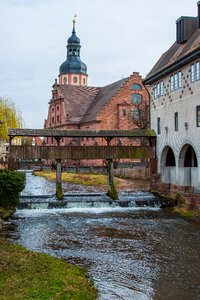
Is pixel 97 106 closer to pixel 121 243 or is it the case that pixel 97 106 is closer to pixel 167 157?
pixel 167 157

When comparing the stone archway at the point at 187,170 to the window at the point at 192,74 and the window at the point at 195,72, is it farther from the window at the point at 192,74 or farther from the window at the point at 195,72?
the window at the point at 195,72

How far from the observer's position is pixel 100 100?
61.5 metres

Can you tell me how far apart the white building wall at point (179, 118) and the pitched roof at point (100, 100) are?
28799 mm

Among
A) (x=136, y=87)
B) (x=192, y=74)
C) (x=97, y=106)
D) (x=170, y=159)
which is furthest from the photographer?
(x=97, y=106)

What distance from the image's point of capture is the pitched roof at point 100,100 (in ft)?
190

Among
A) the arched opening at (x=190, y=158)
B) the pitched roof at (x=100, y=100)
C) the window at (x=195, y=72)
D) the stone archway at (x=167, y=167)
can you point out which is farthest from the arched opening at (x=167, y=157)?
the pitched roof at (x=100, y=100)

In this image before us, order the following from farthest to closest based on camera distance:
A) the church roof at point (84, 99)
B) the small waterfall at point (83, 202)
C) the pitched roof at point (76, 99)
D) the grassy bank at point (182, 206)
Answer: the pitched roof at point (76, 99) → the church roof at point (84, 99) → the small waterfall at point (83, 202) → the grassy bank at point (182, 206)

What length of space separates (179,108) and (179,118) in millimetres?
583

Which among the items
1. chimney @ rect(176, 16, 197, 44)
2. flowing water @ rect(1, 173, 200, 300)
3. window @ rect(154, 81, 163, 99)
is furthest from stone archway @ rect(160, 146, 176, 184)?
chimney @ rect(176, 16, 197, 44)

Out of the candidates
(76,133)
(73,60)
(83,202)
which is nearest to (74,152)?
(76,133)

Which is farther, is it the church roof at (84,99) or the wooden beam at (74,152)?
A: the church roof at (84,99)

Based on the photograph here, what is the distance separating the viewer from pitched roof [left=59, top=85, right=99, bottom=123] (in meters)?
63.5

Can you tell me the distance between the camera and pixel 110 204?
24797 mm

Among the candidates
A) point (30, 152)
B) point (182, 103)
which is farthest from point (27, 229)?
point (182, 103)
